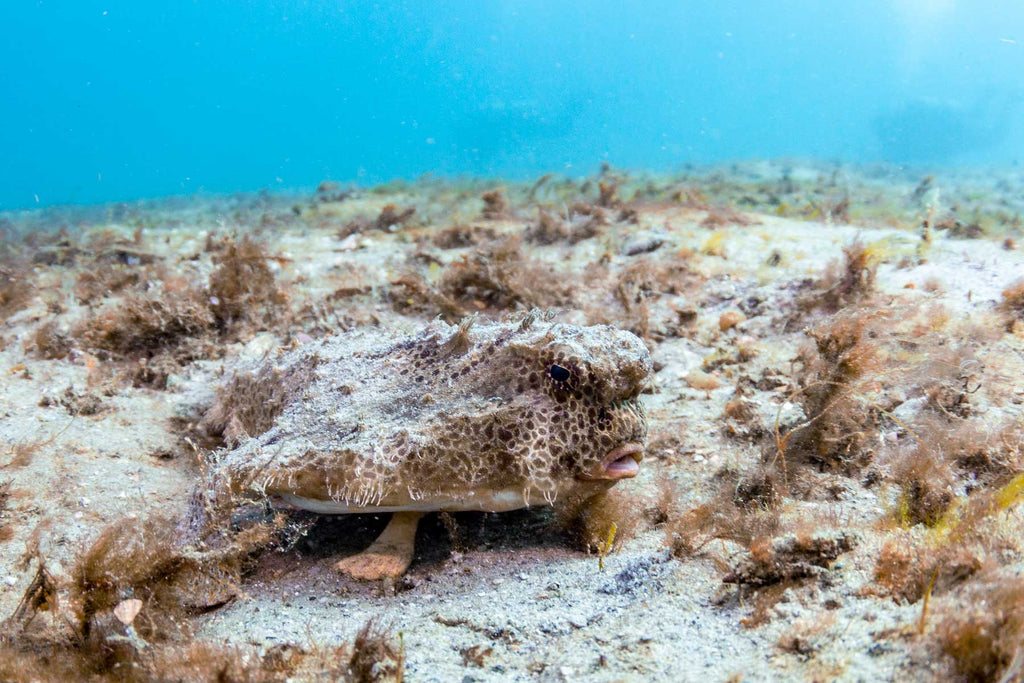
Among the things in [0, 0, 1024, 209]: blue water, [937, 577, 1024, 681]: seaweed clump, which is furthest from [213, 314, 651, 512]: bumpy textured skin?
[0, 0, 1024, 209]: blue water

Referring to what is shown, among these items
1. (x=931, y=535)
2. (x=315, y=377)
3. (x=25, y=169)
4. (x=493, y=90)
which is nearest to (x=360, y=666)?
(x=315, y=377)

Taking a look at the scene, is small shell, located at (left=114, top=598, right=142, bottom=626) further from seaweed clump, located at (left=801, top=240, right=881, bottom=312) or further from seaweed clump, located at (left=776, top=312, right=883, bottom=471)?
seaweed clump, located at (left=801, top=240, right=881, bottom=312)

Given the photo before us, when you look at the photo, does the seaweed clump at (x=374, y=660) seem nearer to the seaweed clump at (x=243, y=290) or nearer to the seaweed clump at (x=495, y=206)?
the seaweed clump at (x=243, y=290)

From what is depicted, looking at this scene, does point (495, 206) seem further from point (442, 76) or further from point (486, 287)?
point (442, 76)

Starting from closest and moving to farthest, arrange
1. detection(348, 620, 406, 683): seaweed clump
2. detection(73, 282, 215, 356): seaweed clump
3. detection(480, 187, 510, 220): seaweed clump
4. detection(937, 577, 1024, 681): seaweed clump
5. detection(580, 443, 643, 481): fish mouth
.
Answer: detection(937, 577, 1024, 681): seaweed clump < detection(348, 620, 406, 683): seaweed clump < detection(580, 443, 643, 481): fish mouth < detection(73, 282, 215, 356): seaweed clump < detection(480, 187, 510, 220): seaweed clump

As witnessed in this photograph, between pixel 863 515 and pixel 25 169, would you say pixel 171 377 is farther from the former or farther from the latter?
pixel 25 169

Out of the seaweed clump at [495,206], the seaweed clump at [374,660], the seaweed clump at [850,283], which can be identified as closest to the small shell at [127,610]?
the seaweed clump at [374,660]
